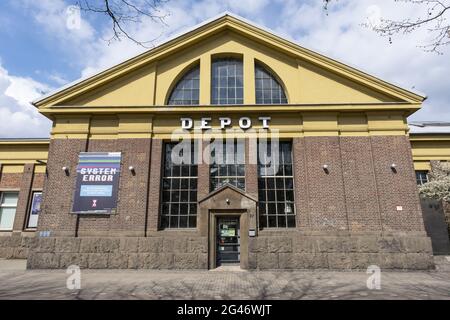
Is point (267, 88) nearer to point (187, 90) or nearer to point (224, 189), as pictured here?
point (187, 90)

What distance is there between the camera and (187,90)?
1466 centimetres

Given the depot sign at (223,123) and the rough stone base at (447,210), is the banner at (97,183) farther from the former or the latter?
the rough stone base at (447,210)

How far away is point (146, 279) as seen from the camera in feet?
33.0

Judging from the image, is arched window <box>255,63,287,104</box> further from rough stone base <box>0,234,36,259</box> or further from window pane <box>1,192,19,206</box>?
window pane <box>1,192,19,206</box>

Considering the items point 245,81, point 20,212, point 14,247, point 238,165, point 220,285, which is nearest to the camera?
point 220,285

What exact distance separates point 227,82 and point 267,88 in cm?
214

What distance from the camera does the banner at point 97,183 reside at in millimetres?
12766

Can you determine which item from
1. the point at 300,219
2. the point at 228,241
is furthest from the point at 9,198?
the point at 300,219

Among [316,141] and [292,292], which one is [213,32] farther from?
[292,292]

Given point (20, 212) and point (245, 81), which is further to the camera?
point (20, 212)

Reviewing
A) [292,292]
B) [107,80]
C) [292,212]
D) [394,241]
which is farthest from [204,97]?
[394,241]

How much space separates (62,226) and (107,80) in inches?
291

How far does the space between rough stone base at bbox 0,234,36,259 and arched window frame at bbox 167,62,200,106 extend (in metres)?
11.7

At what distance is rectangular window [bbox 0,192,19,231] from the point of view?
16781 millimetres
